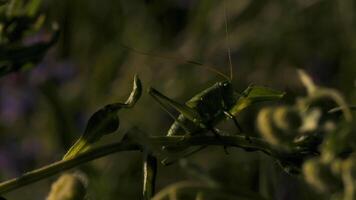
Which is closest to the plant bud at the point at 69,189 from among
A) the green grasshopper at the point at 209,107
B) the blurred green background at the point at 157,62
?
the green grasshopper at the point at 209,107

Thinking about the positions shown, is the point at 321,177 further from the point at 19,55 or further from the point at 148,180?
the point at 19,55

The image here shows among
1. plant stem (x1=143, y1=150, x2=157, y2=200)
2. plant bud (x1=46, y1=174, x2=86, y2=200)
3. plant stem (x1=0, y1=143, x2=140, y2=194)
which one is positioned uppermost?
plant stem (x1=0, y1=143, x2=140, y2=194)

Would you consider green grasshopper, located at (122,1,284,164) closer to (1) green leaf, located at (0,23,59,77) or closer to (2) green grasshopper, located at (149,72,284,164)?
(2) green grasshopper, located at (149,72,284,164)

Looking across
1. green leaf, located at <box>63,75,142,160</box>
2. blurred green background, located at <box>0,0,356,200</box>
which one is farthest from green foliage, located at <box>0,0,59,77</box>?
blurred green background, located at <box>0,0,356,200</box>

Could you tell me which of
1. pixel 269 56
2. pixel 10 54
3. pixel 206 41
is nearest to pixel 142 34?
pixel 206 41

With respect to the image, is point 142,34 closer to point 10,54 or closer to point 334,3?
point 334,3

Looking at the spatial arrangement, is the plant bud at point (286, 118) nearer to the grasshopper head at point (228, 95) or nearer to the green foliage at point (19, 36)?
the grasshopper head at point (228, 95)
